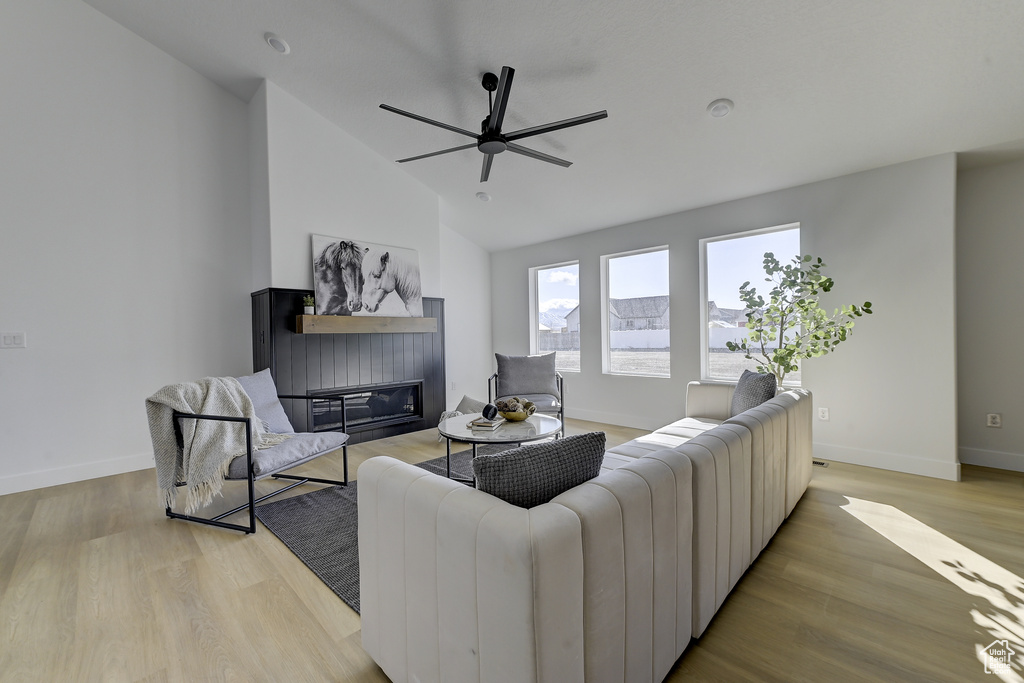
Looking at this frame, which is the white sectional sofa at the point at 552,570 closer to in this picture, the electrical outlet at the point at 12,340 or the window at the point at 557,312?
the electrical outlet at the point at 12,340

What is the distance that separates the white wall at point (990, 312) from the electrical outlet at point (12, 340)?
7.38 meters

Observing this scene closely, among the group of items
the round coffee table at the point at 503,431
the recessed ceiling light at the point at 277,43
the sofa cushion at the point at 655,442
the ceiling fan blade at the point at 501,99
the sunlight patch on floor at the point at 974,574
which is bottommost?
the sunlight patch on floor at the point at 974,574

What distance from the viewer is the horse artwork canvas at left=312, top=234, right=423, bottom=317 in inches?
163

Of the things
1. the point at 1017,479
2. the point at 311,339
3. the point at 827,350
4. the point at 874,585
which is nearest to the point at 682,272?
the point at 827,350

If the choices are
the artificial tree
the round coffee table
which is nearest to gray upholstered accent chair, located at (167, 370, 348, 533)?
the round coffee table

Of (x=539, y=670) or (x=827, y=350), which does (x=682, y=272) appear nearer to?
(x=827, y=350)

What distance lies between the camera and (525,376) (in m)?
4.60

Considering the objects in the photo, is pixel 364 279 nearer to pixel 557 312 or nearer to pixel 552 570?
pixel 557 312

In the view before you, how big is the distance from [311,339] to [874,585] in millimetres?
4340

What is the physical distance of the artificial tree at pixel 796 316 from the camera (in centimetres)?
336

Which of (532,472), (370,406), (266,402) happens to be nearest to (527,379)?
(370,406)

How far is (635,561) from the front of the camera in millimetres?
1134

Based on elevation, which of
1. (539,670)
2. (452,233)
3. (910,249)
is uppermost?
(452,233)

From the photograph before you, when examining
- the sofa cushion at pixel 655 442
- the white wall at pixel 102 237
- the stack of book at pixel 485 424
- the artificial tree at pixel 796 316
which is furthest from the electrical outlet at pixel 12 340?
the artificial tree at pixel 796 316
